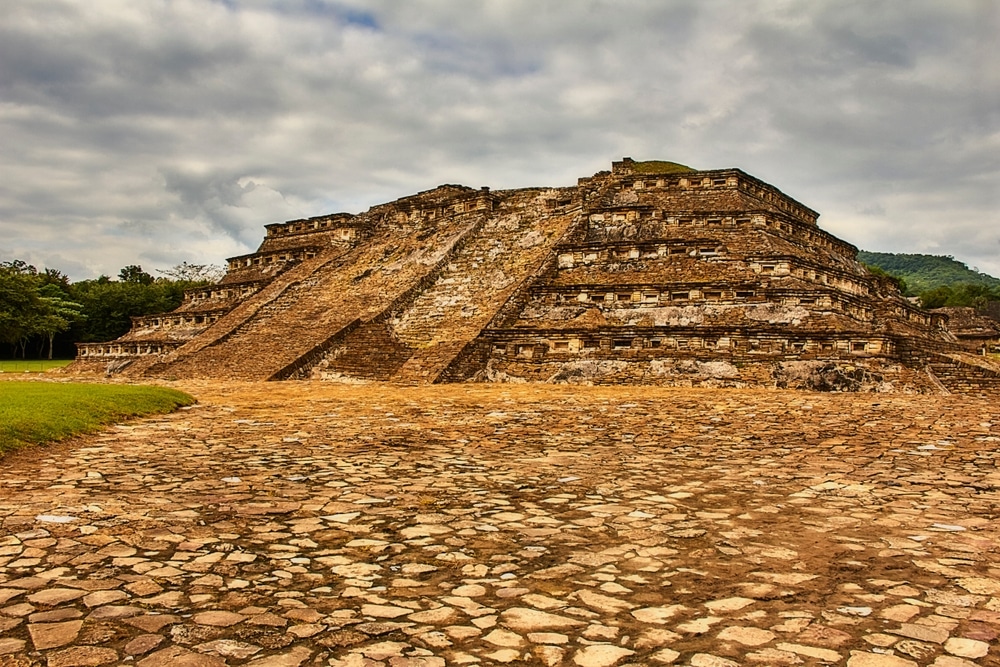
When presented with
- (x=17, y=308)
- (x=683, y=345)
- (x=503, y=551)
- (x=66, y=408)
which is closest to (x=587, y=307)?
(x=683, y=345)

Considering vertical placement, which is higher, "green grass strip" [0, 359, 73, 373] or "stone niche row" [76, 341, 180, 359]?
"stone niche row" [76, 341, 180, 359]

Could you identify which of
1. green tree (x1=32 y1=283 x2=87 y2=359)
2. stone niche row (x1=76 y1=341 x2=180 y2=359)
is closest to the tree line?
green tree (x1=32 y1=283 x2=87 y2=359)

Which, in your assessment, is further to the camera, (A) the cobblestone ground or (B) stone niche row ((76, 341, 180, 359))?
(B) stone niche row ((76, 341, 180, 359))

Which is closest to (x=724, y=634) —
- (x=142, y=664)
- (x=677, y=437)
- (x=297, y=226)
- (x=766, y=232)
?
(x=142, y=664)

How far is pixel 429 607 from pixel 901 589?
7.55 ft

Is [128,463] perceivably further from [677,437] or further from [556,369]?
[556,369]

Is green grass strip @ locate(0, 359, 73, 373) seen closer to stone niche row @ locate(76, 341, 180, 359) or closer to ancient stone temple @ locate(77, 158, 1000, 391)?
stone niche row @ locate(76, 341, 180, 359)

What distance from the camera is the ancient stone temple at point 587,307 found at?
15.4 meters

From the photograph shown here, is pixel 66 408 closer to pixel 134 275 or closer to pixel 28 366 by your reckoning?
pixel 28 366

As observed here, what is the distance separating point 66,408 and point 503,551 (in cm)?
759

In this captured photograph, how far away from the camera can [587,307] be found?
18.0 m

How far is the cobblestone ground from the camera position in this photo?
9.34ft

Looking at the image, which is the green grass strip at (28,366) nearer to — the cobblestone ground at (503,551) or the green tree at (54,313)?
the green tree at (54,313)

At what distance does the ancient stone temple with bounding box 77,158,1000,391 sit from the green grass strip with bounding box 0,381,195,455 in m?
5.91
